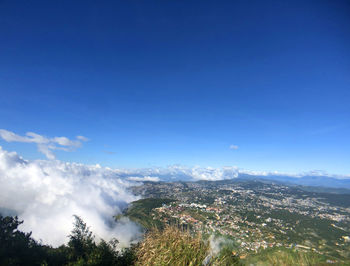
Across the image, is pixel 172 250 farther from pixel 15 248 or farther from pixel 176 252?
pixel 15 248

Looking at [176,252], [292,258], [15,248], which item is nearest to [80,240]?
[15,248]

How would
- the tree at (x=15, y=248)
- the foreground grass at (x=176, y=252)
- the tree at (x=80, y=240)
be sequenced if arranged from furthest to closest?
1. the tree at (x=80, y=240)
2. the tree at (x=15, y=248)
3. the foreground grass at (x=176, y=252)

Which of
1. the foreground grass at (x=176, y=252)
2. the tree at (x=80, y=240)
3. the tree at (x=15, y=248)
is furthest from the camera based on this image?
the tree at (x=80, y=240)

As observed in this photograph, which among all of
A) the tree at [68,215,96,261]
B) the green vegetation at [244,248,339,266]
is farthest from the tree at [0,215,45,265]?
the green vegetation at [244,248,339,266]

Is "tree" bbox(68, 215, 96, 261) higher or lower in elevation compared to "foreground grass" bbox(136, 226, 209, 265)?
lower

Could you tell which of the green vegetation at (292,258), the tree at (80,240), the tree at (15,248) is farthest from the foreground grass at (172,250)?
the tree at (80,240)

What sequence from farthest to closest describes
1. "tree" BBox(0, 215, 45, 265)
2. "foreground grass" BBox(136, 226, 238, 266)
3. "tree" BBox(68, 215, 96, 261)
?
"tree" BBox(68, 215, 96, 261)
"tree" BBox(0, 215, 45, 265)
"foreground grass" BBox(136, 226, 238, 266)

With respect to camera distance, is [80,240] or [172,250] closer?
[172,250]

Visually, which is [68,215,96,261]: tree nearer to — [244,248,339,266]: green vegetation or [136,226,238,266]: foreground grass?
[136,226,238,266]: foreground grass

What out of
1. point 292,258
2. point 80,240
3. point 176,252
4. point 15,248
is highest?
point 176,252

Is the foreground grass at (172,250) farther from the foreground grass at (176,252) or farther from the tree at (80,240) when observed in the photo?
the tree at (80,240)

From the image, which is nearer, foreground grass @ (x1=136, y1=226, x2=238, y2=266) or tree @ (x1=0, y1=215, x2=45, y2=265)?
foreground grass @ (x1=136, y1=226, x2=238, y2=266)

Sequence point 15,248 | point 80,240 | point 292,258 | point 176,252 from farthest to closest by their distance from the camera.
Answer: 1. point 80,240
2. point 15,248
3. point 292,258
4. point 176,252

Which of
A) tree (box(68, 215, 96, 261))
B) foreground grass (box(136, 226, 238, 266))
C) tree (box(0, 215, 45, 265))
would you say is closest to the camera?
foreground grass (box(136, 226, 238, 266))
